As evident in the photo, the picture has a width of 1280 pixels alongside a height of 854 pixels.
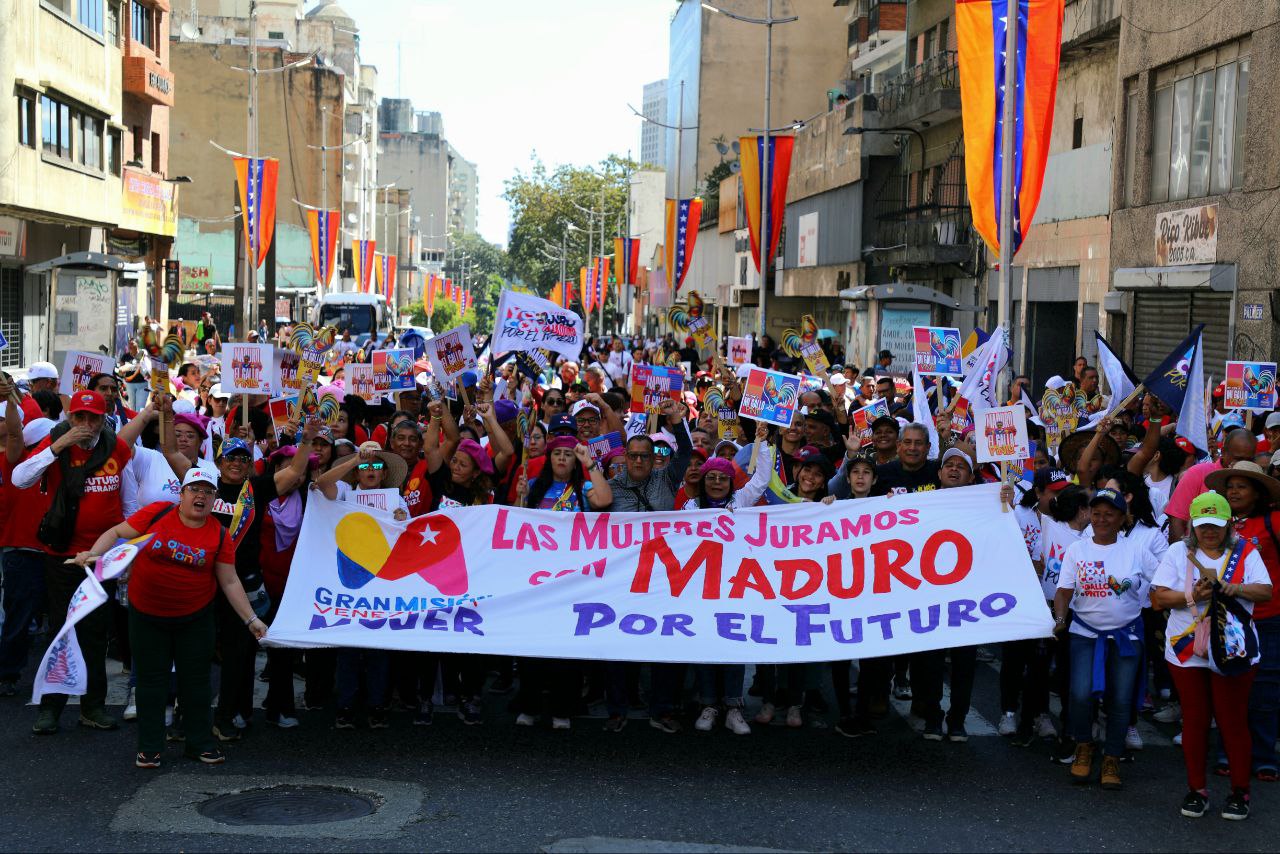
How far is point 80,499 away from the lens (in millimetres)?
8656

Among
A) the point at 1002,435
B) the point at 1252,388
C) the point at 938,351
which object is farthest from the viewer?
the point at 938,351

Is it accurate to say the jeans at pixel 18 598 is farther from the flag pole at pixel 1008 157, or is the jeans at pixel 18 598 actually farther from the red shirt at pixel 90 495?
the flag pole at pixel 1008 157

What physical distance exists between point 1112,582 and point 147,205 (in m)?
35.6

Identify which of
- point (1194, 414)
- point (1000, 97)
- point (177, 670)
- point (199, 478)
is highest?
point (1000, 97)

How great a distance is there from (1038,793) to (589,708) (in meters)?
2.71

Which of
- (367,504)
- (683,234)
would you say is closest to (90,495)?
(367,504)

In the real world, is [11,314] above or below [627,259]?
below

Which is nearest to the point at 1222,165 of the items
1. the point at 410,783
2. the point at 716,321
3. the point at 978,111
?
the point at 978,111

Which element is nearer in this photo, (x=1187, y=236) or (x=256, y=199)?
(x=1187, y=236)

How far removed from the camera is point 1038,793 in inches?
299

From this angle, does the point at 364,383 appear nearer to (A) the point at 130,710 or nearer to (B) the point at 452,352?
(B) the point at 452,352

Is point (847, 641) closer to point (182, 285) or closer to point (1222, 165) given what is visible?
point (1222, 165)

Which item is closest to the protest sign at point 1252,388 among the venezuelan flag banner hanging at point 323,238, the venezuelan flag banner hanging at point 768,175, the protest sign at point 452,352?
the protest sign at point 452,352

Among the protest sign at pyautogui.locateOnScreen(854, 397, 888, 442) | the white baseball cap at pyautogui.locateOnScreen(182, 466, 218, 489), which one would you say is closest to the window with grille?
the protest sign at pyautogui.locateOnScreen(854, 397, 888, 442)
